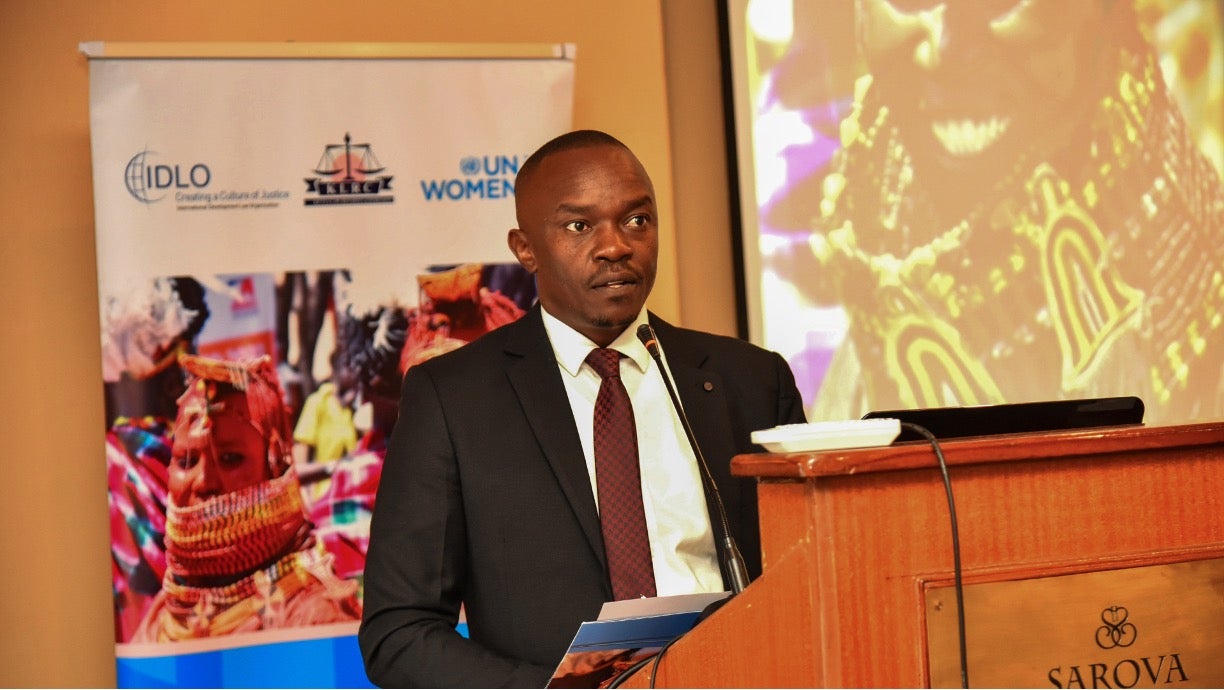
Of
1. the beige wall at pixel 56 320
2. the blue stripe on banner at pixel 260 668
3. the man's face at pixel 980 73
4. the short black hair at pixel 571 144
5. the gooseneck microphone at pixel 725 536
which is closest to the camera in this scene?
the gooseneck microphone at pixel 725 536

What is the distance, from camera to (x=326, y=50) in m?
3.36

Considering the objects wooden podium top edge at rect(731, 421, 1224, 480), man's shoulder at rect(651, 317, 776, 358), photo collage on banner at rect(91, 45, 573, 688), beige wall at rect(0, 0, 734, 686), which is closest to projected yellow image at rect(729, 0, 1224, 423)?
photo collage on banner at rect(91, 45, 573, 688)

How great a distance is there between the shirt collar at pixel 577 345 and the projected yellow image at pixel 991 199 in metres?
1.62

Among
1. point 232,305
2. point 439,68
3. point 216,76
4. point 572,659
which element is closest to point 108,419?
point 232,305

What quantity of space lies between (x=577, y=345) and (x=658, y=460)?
0.83 feet

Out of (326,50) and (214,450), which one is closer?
(214,450)

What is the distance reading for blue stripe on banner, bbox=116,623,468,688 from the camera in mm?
3139

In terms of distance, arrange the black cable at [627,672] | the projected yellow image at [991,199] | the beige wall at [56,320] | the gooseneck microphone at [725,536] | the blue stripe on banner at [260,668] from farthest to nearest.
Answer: the projected yellow image at [991,199], the beige wall at [56,320], the blue stripe on banner at [260,668], the gooseneck microphone at [725,536], the black cable at [627,672]

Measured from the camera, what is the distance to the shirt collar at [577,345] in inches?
86.3

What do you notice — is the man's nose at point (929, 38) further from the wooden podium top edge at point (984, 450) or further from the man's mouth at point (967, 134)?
the wooden podium top edge at point (984, 450)

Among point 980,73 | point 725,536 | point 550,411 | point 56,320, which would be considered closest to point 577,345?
point 550,411

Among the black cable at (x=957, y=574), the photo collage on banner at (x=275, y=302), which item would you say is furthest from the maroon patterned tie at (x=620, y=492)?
the photo collage on banner at (x=275, y=302)

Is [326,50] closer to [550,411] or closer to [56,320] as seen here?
[56,320]

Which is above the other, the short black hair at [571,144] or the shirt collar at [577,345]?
the short black hair at [571,144]
